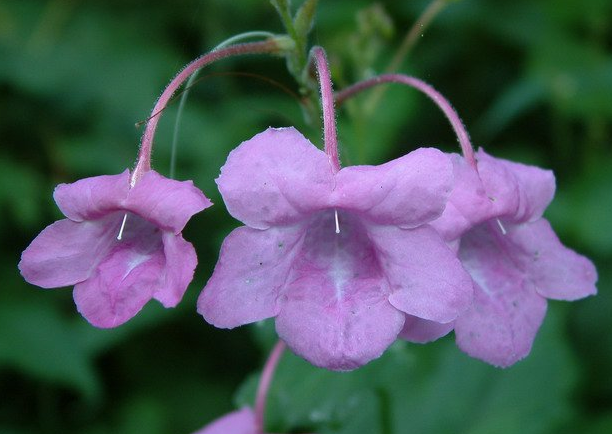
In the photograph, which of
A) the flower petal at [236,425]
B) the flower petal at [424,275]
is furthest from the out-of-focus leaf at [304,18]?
the flower petal at [236,425]

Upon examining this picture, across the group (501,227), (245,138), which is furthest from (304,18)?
(245,138)

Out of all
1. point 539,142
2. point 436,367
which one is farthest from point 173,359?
point 539,142

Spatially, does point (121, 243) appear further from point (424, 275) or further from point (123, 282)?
point (424, 275)

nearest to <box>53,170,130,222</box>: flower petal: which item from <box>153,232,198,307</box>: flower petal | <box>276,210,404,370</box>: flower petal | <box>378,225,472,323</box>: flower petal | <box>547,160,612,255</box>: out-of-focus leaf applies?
<box>153,232,198,307</box>: flower petal

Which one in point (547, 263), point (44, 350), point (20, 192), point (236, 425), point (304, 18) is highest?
point (304, 18)

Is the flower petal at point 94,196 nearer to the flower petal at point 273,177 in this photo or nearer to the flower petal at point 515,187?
the flower petal at point 273,177

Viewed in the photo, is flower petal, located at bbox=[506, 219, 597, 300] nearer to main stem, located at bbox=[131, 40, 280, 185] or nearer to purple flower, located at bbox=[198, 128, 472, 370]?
purple flower, located at bbox=[198, 128, 472, 370]

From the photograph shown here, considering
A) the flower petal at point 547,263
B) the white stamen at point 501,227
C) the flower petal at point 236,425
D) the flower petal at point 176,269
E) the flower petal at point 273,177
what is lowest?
the flower petal at point 236,425
